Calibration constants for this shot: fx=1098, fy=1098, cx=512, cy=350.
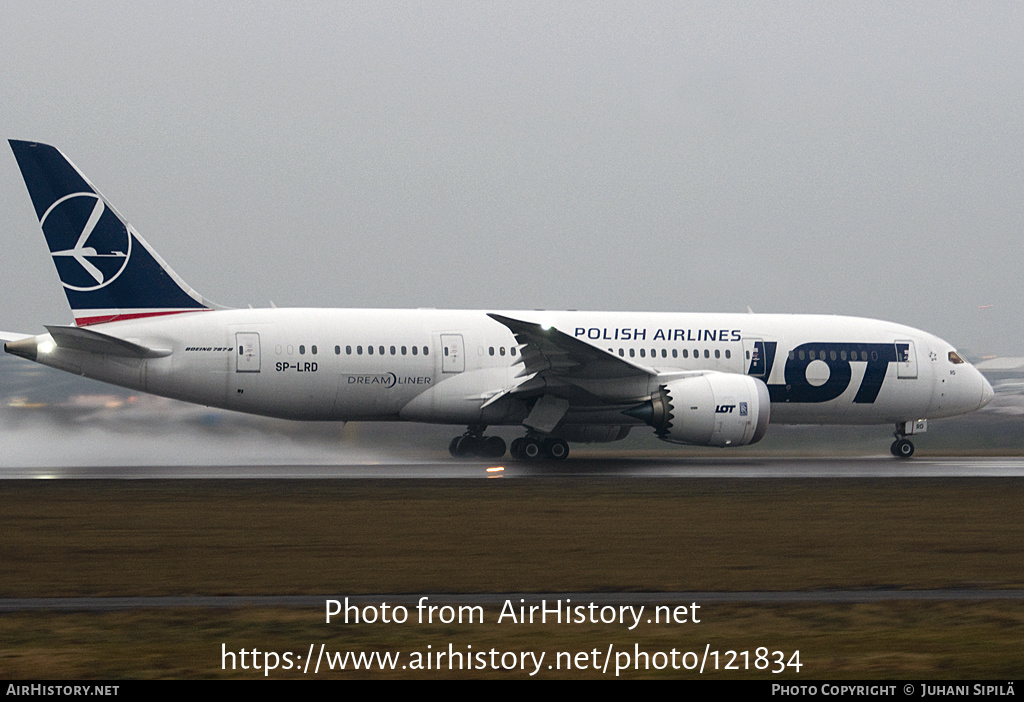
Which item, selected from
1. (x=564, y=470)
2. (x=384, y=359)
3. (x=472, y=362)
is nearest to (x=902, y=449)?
(x=564, y=470)

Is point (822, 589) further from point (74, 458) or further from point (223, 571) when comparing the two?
point (74, 458)

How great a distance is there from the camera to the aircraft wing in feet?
75.0

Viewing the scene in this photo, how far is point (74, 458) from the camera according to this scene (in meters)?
24.4

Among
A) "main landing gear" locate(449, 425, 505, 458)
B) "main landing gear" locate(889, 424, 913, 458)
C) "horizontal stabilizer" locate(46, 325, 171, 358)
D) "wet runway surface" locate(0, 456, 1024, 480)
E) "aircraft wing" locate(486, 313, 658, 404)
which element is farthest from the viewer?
"main landing gear" locate(889, 424, 913, 458)

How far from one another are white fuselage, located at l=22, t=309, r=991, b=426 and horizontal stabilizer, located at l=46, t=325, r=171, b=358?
0.17 metres

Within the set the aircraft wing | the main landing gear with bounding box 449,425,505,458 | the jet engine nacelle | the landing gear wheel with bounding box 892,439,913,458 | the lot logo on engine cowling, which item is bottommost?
the landing gear wheel with bounding box 892,439,913,458

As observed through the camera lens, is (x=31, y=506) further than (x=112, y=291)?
No

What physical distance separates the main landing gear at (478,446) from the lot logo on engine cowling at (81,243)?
8489 mm

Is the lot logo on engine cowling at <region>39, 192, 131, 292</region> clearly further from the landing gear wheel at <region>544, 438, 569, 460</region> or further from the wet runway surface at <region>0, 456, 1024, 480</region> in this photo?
the landing gear wheel at <region>544, 438, 569, 460</region>

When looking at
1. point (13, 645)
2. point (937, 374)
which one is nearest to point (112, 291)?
point (13, 645)

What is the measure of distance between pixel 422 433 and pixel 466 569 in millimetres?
19729

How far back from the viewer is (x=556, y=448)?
24.2 metres

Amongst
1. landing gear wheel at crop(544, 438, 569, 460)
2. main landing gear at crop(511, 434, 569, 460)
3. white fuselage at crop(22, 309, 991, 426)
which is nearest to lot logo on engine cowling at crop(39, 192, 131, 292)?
white fuselage at crop(22, 309, 991, 426)

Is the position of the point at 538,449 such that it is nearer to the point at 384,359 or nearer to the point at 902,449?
the point at 384,359
